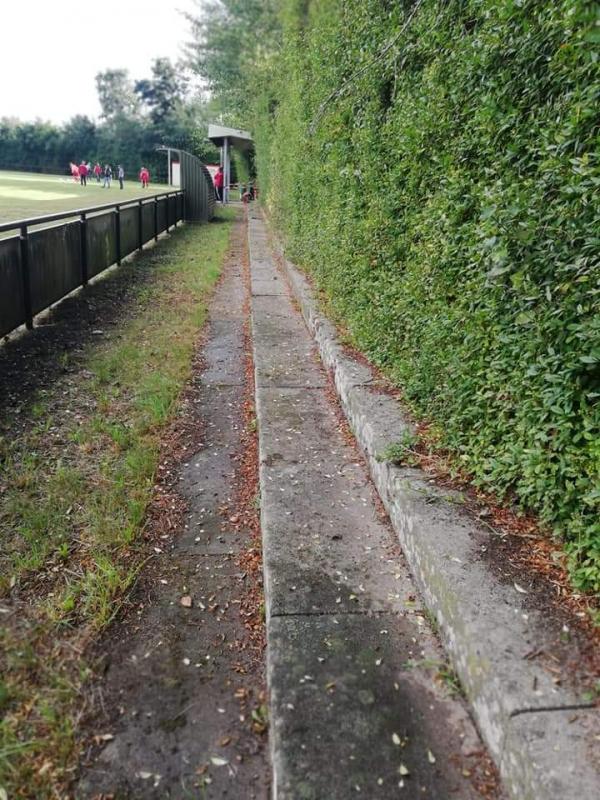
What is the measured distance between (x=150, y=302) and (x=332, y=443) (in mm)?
4812

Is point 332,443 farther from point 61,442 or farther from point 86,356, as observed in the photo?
point 86,356

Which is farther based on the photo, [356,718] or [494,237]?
[494,237]

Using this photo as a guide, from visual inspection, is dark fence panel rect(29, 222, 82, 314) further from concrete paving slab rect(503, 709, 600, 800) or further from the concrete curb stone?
concrete paving slab rect(503, 709, 600, 800)

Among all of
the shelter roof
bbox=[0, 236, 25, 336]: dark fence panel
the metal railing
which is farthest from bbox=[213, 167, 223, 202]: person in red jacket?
bbox=[0, 236, 25, 336]: dark fence panel

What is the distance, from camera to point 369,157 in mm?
4512

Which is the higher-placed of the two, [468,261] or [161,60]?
[161,60]

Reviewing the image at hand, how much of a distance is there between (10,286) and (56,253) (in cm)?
138

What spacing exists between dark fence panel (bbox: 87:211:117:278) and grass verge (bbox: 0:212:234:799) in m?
2.80

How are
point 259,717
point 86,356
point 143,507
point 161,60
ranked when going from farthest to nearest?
point 161,60
point 86,356
point 143,507
point 259,717

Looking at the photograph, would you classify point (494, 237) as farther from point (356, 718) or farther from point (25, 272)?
point (25, 272)

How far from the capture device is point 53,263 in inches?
257

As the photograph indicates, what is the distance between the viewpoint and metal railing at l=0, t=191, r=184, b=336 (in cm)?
541

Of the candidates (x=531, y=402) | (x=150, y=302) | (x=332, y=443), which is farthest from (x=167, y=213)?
(x=531, y=402)

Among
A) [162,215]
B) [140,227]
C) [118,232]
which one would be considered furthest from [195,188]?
[118,232]
